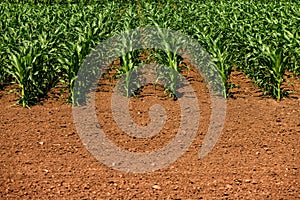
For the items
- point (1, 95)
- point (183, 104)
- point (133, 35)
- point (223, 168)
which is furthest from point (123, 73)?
point (223, 168)

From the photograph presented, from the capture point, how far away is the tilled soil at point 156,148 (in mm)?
4168

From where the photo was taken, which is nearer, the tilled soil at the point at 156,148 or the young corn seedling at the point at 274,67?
the tilled soil at the point at 156,148

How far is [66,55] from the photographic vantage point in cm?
634

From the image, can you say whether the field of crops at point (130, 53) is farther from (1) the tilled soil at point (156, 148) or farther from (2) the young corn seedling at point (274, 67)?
(1) the tilled soil at point (156, 148)

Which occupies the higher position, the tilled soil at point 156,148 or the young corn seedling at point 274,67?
the young corn seedling at point 274,67

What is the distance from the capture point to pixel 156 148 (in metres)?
4.99

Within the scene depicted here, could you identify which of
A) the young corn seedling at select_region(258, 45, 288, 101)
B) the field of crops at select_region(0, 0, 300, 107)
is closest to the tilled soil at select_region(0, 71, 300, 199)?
the young corn seedling at select_region(258, 45, 288, 101)

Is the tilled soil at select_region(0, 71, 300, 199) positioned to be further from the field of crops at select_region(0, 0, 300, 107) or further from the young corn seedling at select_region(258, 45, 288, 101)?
the field of crops at select_region(0, 0, 300, 107)

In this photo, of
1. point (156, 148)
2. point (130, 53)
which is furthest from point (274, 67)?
point (156, 148)

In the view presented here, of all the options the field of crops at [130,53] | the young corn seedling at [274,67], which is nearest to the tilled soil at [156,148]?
the young corn seedling at [274,67]

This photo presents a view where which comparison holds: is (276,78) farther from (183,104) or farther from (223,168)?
(223,168)

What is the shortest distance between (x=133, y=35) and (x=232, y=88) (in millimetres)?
1724

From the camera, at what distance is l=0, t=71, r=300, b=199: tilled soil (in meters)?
4.17

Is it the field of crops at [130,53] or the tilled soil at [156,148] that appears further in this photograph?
the field of crops at [130,53]
